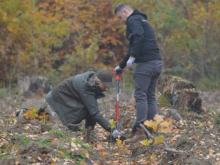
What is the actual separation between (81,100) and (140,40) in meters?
1.02

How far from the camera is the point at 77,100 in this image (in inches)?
331

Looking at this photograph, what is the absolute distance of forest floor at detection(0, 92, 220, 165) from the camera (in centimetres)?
678

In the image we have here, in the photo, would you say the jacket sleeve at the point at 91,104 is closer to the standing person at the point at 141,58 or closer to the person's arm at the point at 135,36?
the standing person at the point at 141,58

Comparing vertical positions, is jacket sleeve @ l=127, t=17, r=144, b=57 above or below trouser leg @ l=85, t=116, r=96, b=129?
above

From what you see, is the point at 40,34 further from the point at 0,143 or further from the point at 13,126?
the point at 0,143

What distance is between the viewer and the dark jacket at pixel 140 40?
Answer: 835 cm

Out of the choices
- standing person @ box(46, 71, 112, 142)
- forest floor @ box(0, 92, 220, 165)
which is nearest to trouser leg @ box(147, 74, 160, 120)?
forest floor @ box(0, 92, 220, 165)

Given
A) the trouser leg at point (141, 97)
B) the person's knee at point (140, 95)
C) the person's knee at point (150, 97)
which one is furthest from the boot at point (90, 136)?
the person's knee at point (150, 97)

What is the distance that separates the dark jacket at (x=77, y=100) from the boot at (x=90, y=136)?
0.17 m

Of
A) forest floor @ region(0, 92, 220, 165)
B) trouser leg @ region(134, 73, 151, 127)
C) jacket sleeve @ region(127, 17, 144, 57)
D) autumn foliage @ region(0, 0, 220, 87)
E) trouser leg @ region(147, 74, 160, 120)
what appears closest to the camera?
forest floor @ region(0, 92, 220, 165)

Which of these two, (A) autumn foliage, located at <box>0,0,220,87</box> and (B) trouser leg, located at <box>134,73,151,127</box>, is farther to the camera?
(A) autumn foliage, located at <box>0,0,220,87</box>

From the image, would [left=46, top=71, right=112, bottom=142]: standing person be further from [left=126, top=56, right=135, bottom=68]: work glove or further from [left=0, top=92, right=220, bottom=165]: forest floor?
[left=126, top=56, right=135, bottom=68]: work glove

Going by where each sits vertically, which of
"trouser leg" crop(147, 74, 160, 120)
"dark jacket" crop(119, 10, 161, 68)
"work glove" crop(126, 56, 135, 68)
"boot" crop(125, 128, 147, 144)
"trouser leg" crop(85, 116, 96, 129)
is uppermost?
"dark jacket" crop(119, 10, 161, 68)

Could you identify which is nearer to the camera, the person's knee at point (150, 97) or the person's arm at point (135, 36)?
the person's arm at point (135, 36)
